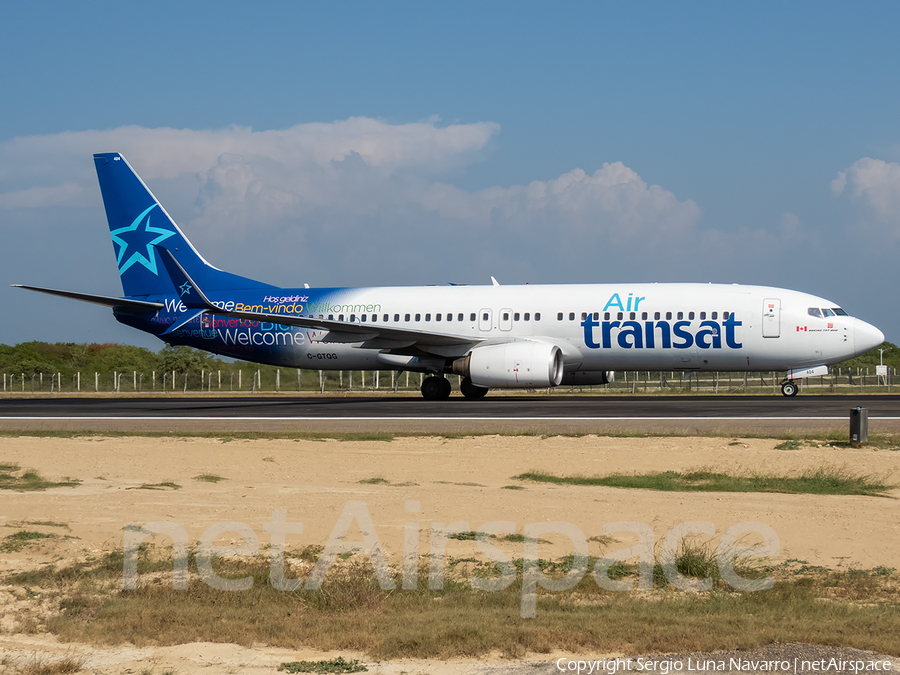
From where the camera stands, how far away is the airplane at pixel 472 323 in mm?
28625

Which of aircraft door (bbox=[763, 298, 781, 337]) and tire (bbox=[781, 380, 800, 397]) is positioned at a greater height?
aircraft door (bbox=[763, 298, 781, 337])

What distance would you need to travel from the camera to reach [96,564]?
8.52 m

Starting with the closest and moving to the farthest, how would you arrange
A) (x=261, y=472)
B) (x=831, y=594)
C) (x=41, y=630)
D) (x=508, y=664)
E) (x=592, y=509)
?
(x=508, y=664) → (x=41, y=630) → (x=831, y=594) → (x=592, y=509) → (x=261, y=472)

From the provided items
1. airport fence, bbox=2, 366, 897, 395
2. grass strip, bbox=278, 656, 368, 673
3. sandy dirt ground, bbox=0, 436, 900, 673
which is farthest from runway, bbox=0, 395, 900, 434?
airport fence, bbox=2, 366, 897, 395

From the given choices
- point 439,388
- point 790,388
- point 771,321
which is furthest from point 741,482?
point 439,388

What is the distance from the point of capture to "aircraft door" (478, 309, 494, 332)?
31.0m

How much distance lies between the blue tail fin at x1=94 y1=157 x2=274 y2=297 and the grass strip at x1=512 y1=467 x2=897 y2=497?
25411mm

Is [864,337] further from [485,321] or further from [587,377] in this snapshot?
[485,321]

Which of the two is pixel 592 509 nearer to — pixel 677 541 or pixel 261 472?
pixel 677 541

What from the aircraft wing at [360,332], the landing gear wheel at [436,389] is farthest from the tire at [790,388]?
the landing gear wheel at [436,389]

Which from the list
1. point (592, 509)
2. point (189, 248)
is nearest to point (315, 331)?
point (189, 248)

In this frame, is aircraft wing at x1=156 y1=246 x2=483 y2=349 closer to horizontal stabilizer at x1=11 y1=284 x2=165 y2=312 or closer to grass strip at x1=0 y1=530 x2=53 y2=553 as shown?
horizontal stabilizer at x1=11 y1=284 x2=165 y2=312

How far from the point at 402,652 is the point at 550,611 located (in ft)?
4.77

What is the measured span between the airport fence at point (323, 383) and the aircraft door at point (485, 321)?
49.0 ft
